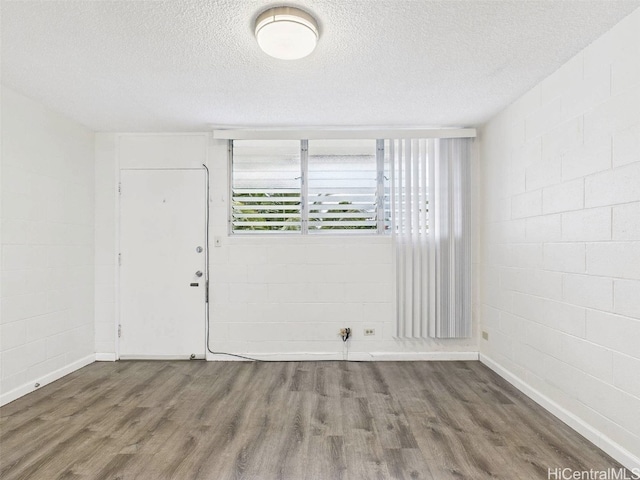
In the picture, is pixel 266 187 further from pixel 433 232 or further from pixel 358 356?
pixel 358 356

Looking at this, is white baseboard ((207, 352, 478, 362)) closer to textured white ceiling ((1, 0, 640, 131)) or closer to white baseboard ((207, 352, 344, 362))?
white baseboard ((207, 352, 344, 362))

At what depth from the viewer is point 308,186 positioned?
13.3 feet

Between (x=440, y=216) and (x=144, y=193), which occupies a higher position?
(x=144, y=193)

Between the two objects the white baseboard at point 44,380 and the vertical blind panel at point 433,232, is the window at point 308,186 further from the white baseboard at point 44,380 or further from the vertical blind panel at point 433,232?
the white baseboard at point 44,380

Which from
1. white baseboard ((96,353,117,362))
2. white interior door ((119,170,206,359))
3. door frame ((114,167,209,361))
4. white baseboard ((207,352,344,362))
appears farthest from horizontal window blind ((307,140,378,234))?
white baseboard ((96,353,117,362))

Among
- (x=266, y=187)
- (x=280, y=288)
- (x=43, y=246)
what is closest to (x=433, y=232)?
(x=280, y=288)

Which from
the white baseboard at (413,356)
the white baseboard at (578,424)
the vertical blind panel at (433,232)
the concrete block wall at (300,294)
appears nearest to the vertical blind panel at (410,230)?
the vertical blind panel at (433,232)

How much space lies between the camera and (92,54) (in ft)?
7.88

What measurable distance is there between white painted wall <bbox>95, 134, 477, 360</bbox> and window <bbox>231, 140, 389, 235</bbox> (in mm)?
148

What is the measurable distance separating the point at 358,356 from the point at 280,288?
3.70 ft

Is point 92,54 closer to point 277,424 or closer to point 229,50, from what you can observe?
point 229,50

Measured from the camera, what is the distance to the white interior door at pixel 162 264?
3992 mm

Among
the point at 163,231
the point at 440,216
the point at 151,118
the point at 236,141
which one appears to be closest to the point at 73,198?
the point at 163,231

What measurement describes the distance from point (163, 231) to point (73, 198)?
90 cm
